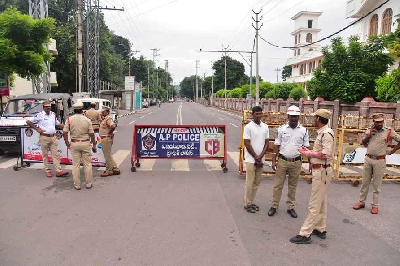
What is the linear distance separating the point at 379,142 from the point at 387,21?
997 inches

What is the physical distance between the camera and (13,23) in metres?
13.7

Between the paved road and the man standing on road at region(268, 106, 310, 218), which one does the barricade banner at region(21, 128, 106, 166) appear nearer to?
the paved road

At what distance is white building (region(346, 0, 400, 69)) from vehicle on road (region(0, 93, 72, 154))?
2343 cm

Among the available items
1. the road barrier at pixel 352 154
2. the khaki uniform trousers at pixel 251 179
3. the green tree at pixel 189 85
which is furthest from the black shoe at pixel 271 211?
the green tree at pixel 189 85

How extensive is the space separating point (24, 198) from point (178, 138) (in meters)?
4.16

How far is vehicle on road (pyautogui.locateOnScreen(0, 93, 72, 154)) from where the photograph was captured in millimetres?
10062

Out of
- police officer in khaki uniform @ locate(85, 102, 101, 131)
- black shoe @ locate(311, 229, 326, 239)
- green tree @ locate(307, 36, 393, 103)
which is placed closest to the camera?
black shoe @ locate(311, 229, 326, 239)

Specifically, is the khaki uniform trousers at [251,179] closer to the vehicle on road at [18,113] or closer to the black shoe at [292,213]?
the black shoe at [292,213]

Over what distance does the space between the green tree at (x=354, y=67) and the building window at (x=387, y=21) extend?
9.51 metres

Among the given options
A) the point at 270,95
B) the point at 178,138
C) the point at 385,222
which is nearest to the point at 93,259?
the point at 385,222

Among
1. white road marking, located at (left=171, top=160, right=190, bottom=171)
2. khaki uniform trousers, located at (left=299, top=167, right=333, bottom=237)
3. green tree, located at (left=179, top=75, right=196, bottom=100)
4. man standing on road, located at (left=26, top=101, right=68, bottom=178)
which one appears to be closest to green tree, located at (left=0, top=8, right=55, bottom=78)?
man standing on road, located at (left=26, top=101, right=68, bottom=178)

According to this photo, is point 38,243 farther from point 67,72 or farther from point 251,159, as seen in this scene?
point 67,72

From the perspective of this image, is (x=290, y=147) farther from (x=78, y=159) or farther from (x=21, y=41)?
(x=21, y=41)

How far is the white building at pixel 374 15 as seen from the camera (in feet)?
83.1
